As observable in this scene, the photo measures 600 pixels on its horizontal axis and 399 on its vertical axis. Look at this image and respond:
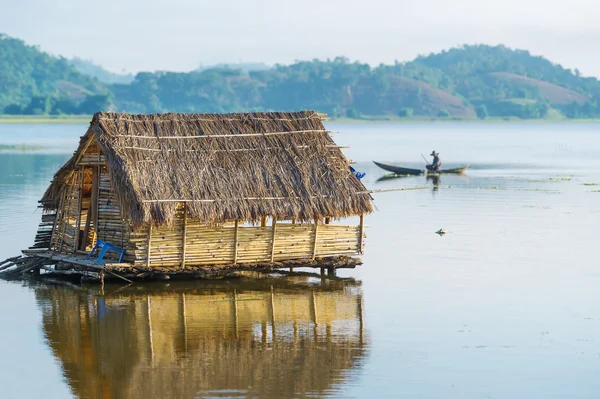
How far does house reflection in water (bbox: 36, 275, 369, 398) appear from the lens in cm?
1427

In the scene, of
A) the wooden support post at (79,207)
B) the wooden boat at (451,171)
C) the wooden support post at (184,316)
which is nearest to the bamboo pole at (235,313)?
the wooden support post at (184,316)

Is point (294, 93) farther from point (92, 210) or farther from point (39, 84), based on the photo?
point (92, 210)

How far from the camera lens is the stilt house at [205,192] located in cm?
Result: 1970

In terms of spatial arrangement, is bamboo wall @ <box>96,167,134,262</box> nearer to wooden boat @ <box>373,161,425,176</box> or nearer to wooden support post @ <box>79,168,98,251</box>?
wooden support post @ <box>79,168,98,251</box>

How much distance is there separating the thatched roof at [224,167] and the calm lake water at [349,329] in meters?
1.70

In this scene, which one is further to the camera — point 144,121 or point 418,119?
point 418,119

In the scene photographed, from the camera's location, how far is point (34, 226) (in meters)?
29.3

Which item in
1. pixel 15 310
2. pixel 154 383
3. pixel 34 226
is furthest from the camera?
pixel 34 226

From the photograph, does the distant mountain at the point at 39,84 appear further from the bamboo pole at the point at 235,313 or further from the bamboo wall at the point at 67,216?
the bamboo pole at the point at 235,313

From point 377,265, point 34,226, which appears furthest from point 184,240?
point 34,226

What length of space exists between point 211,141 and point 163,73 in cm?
15287

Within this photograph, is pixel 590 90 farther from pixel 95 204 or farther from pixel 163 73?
pixel 95 204

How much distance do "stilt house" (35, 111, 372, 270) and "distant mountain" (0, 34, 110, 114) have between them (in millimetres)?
125292

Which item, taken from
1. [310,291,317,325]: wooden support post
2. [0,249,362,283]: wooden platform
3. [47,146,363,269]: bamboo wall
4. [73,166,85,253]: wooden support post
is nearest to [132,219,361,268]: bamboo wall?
[47,146,363,269]: bamboo wall
